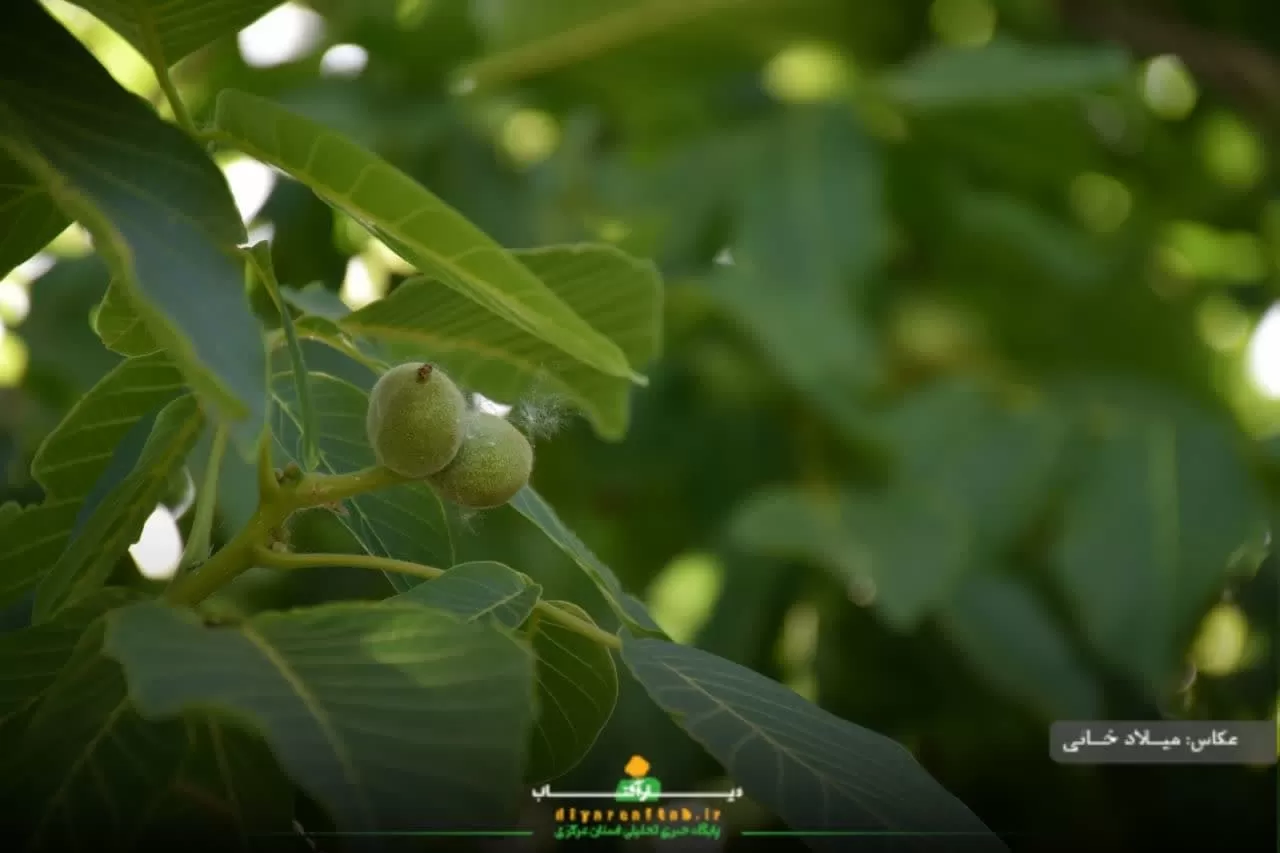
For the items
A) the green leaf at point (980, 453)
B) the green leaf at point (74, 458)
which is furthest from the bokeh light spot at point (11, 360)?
the green leaf at point (980, 453)

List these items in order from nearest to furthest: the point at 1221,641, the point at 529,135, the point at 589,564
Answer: the point at 589,564, the point at 1221,641, the point at 529,135

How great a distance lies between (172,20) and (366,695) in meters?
0.20

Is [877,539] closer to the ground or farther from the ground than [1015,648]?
farther from the ground

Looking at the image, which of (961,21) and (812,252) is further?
(961,21)

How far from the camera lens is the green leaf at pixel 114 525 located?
39 cm

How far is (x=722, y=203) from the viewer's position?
1269 millimetres

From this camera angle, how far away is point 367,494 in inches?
17.9

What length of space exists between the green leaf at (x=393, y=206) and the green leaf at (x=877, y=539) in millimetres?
679

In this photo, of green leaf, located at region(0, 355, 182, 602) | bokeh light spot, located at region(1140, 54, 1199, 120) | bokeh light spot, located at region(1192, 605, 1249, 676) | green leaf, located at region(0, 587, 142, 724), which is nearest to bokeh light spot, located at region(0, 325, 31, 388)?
green leaf, located at region(0, 355, 182, 602)

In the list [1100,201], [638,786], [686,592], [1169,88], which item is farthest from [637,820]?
[1169,88]

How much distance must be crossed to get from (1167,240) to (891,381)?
1.30 ft

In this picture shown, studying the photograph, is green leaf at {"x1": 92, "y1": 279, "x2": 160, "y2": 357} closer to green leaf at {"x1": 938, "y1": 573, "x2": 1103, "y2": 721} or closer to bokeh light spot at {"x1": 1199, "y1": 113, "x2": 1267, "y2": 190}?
green leaf at {"x1": 938, "y1": 573, "x2": 1103, "y2": 721}

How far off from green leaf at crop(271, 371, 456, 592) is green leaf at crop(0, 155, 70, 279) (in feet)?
0.30

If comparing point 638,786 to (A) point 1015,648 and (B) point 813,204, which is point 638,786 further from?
(B) point 813,204
